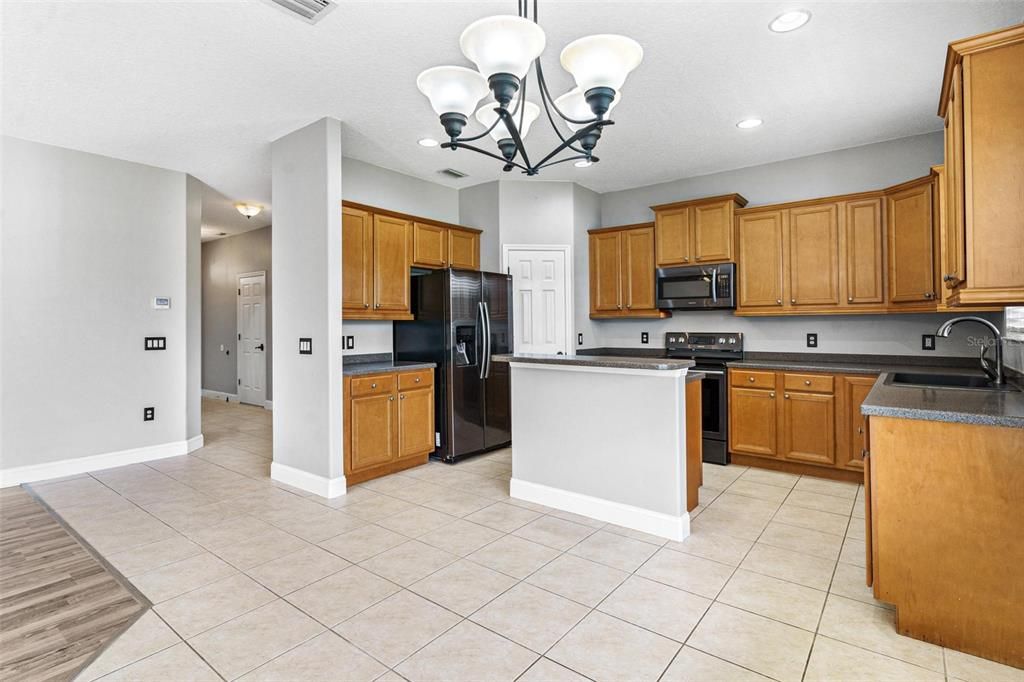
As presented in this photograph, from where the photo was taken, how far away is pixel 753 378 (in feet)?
14.1

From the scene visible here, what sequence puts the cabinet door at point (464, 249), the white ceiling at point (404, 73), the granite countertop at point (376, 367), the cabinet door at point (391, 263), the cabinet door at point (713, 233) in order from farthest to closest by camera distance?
the cabinet door at point (464, 249), the cabinet door at point (713, 233), the cabinet door at point (391, 263), the granite countertop at point (376, 367), the white ceiling at point (404, 73)

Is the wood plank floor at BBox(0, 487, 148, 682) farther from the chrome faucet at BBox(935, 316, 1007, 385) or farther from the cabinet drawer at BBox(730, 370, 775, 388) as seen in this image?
the cabinet drawer at BBox(730, 370, 775, 388)

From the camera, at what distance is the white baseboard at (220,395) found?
8.22m

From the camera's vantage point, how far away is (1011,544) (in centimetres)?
179

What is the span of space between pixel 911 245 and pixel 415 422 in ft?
13.5

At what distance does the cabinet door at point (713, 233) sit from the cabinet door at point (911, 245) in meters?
1.19

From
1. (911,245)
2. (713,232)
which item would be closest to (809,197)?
(713,232)

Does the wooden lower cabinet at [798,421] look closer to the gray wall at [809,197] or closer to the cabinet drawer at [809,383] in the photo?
the cabinet drawer at [809,383]

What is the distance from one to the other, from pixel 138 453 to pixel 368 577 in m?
3.50

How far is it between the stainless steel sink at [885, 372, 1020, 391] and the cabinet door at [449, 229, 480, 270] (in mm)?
3656

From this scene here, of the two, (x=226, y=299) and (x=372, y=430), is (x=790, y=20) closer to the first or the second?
(x=372, y=430)

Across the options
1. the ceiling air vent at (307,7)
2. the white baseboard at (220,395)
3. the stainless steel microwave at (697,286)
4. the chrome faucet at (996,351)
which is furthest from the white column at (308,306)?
the white baseboard at (220,395)

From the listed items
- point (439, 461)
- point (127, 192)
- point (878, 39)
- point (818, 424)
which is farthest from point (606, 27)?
point (127, 192)

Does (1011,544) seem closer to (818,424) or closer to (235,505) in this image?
(818,424)
